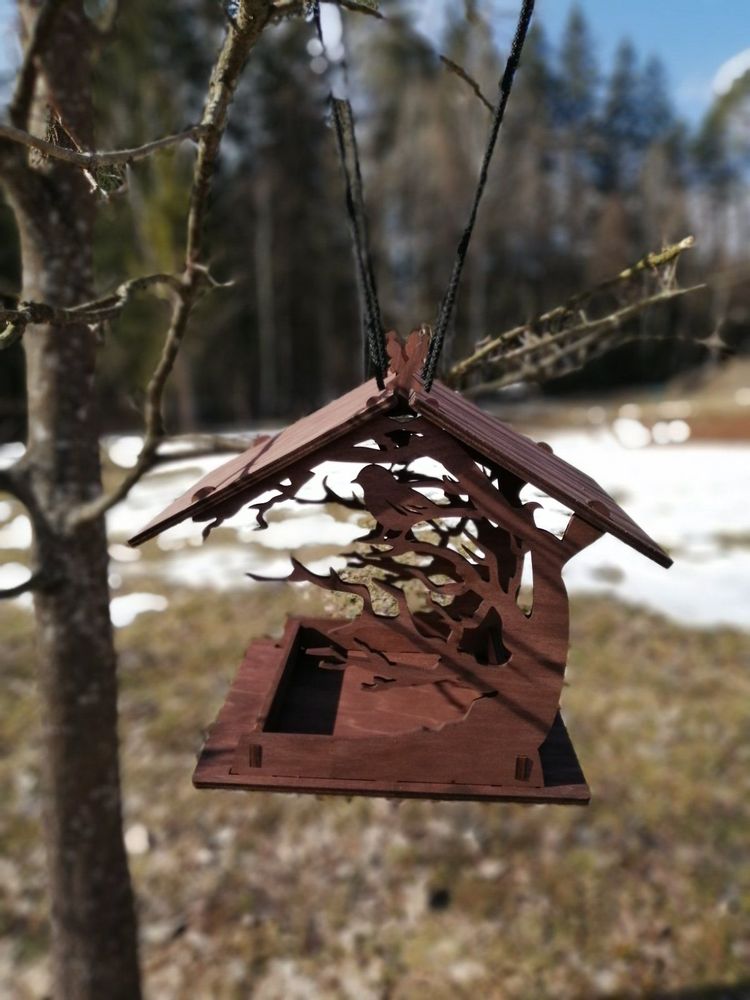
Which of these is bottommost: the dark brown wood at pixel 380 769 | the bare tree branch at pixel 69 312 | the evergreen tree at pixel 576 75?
the dark brown wood at pixel 380 769

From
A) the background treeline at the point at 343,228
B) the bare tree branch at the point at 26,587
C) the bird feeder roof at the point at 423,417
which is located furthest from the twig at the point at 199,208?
the background treeline at the point at 343,228

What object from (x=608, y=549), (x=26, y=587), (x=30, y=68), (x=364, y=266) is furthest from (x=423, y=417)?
(x=608, y=549)

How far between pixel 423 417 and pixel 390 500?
0.17 m

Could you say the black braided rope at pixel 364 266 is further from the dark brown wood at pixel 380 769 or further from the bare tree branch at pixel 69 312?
the dark brown wood at pixel 380 769

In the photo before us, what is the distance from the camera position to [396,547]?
1.49 m

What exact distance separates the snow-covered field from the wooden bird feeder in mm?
3629

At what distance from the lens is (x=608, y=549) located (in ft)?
25.4

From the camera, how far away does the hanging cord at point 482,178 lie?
3.75ft

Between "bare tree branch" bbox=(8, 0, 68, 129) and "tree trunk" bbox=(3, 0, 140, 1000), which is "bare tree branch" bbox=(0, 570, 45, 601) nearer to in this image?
"tree trunk" bbox=(3, 0, 140, 1000)

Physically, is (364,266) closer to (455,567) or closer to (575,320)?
(455,567)

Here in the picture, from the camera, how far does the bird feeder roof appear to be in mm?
1318

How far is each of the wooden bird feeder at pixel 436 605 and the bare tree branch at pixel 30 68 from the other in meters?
1.19

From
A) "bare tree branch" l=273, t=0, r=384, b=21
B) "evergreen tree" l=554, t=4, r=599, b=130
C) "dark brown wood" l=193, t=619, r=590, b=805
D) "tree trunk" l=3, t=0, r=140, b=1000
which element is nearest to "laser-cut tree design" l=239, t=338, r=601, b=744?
"dark brown wood" l=193, t=619, r=590, b=805

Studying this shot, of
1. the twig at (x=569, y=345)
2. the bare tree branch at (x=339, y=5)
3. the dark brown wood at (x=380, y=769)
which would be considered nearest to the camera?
the bare tree branch at (x=339, y=5)
